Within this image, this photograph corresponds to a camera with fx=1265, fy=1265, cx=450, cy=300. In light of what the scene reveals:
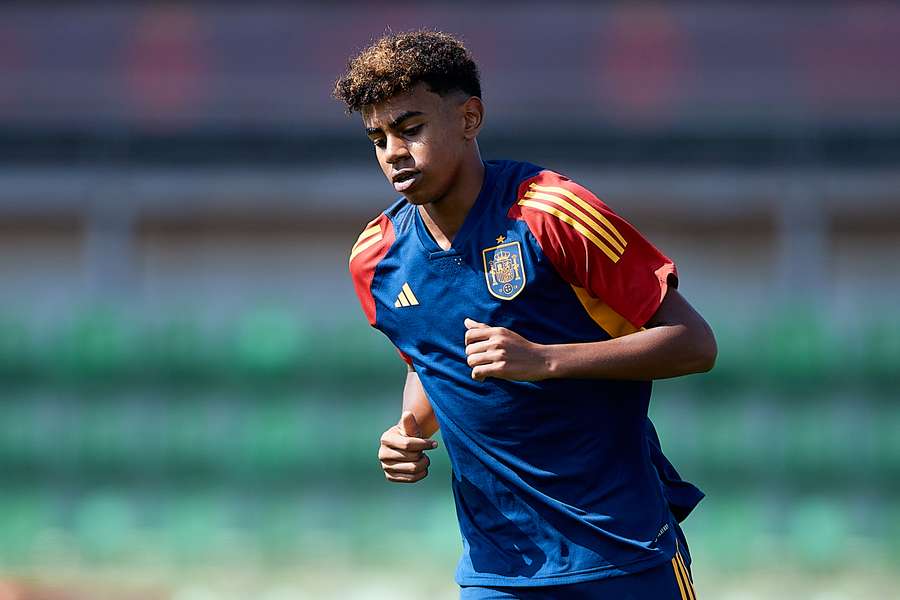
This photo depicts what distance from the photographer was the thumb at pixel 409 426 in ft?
9.38

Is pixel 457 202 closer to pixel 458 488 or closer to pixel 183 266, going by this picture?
pixel 458 488

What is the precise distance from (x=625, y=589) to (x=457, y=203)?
89 centimetres

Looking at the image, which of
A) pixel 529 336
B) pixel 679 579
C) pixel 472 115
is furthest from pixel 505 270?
pixel 679 579

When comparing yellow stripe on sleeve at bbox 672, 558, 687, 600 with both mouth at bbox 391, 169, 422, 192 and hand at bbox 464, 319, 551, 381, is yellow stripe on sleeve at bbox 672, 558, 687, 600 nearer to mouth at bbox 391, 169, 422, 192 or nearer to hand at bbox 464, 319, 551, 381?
hand at bbox 464, 319, 551, 381

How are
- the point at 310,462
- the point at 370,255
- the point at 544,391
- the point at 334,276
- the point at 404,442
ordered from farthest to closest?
the point at 334,276
the point at 310,462
the point at 370,255
the point at 404,442
the point at 544,391

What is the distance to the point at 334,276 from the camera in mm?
11320

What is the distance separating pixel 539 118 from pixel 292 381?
3.66 m

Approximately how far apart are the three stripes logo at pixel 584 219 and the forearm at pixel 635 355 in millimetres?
173

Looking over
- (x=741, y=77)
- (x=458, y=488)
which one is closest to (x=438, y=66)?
(x=458, y=488)

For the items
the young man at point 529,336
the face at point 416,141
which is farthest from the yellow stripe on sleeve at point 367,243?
the face at point 416,141

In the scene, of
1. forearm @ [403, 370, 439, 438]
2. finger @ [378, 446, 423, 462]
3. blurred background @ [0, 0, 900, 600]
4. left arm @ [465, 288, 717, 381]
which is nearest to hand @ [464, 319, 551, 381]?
left arm @ [465, 288, 717, 381]

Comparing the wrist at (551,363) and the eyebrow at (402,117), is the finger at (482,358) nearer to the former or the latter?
the wrist at (551,363)

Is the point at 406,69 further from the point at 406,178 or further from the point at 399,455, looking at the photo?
the point at 399,455

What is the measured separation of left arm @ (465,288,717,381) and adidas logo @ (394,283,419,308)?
0.26 m
